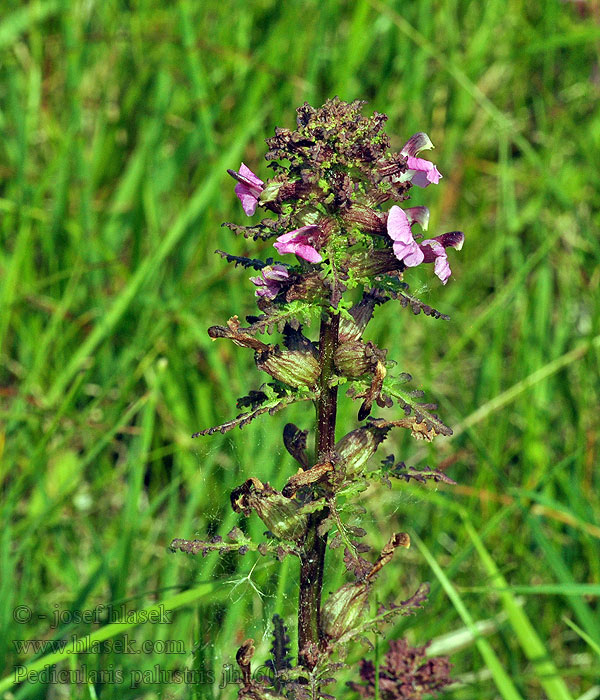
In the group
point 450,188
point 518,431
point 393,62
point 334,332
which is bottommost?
point 334,332

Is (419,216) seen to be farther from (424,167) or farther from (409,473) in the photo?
(409,473)

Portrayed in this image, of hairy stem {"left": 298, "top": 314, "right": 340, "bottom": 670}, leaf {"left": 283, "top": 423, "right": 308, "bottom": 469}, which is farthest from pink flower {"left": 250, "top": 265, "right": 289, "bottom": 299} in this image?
leaf {"left": 283, "top": 423, "right": 308, "bottom": 469}

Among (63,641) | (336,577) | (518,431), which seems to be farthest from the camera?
(518,431)

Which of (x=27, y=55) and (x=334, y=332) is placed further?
(x=27, y=55)

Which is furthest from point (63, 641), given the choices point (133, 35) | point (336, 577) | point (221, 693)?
point (133, 35)

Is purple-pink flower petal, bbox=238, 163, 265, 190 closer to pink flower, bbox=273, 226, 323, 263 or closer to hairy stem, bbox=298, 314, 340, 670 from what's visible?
pink flower, bbox=273, 226, 323, 263

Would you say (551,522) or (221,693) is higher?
(551,522)

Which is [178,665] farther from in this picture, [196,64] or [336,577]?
[196,64]

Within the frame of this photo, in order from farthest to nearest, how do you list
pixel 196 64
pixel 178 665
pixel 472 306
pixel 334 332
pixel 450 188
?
1. pixel 450 188
2. pixel 472 306
3. pixel 196 64
4. pixel 178 665
5. pixel 334 332
